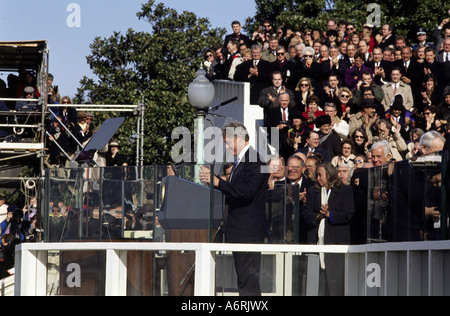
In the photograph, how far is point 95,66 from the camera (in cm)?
3906

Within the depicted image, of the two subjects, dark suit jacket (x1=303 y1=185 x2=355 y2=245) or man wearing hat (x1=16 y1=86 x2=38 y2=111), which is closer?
dark suit jacket (x1=303 y1=185 x2=355 y2=245)

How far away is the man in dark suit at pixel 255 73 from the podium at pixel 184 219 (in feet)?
27.0

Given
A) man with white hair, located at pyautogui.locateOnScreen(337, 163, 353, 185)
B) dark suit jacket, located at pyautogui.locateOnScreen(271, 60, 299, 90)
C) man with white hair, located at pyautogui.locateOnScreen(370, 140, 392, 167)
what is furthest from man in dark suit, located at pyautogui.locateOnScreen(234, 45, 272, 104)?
man with white hair, located at pyautogui.locateOnScreen(337, 163, 353, 185)

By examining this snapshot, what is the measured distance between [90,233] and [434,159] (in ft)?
15.4

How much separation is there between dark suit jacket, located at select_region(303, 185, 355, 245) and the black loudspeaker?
105cm

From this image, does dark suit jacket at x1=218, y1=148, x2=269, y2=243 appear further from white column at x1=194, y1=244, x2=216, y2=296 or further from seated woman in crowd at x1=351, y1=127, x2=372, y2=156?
seated woman in crowd at x1=351, y1=127, x2=372, y2=156

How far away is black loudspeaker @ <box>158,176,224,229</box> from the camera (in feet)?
44.5

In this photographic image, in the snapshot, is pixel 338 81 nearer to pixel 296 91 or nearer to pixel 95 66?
pixel 296 91

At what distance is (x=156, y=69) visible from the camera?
125 ft

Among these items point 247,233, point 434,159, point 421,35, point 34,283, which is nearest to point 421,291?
point 434,159

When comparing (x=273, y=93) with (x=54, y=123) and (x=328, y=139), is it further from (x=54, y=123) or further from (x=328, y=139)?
(x=54, y=123)

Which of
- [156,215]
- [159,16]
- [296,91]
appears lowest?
[156,215]

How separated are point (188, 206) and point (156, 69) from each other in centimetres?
2476

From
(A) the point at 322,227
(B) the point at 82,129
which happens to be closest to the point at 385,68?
(B) the point at 82,129
